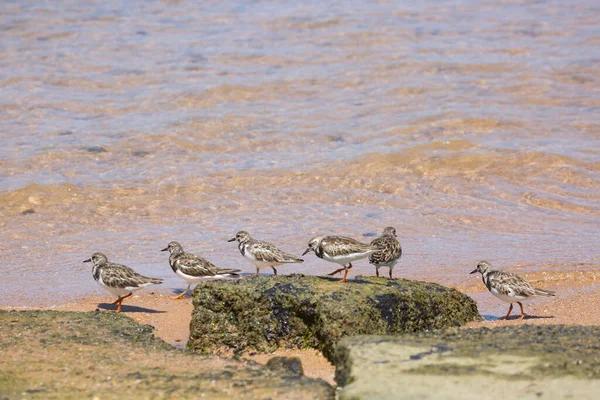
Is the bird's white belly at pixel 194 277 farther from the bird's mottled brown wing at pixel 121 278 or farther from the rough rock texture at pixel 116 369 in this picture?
the rough rock texture at pixel 116 369

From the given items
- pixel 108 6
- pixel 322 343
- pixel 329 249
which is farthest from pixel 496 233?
pixel 108 6

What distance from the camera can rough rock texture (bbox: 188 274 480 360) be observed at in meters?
8.16

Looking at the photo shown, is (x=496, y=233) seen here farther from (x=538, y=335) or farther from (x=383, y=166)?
(x=538, y=335)

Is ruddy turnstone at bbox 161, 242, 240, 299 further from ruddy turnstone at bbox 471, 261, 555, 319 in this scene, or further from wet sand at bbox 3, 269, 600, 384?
ruddy turnstone at bbox 471, 261, 555, 319

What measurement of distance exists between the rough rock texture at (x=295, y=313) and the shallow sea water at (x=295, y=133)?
9.67 ft

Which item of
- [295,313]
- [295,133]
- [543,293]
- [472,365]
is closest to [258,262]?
[295,313]

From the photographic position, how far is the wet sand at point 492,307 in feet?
30.8

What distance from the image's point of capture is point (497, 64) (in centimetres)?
2288

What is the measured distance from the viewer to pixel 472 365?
615 centimetres

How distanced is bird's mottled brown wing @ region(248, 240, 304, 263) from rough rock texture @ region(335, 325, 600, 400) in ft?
13.4

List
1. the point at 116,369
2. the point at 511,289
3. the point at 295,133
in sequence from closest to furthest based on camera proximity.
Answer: the point at 116,369 < the point at 511,289 < the point at 295,133

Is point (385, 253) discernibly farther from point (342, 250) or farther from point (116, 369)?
point (116, 369)

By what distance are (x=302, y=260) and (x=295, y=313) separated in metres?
2.29

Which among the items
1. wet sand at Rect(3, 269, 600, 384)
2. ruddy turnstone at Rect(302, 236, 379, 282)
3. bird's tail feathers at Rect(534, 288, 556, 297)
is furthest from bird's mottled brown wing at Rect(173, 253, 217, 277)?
bird's tail feathers at Rect(534, 288, 556, 297)
